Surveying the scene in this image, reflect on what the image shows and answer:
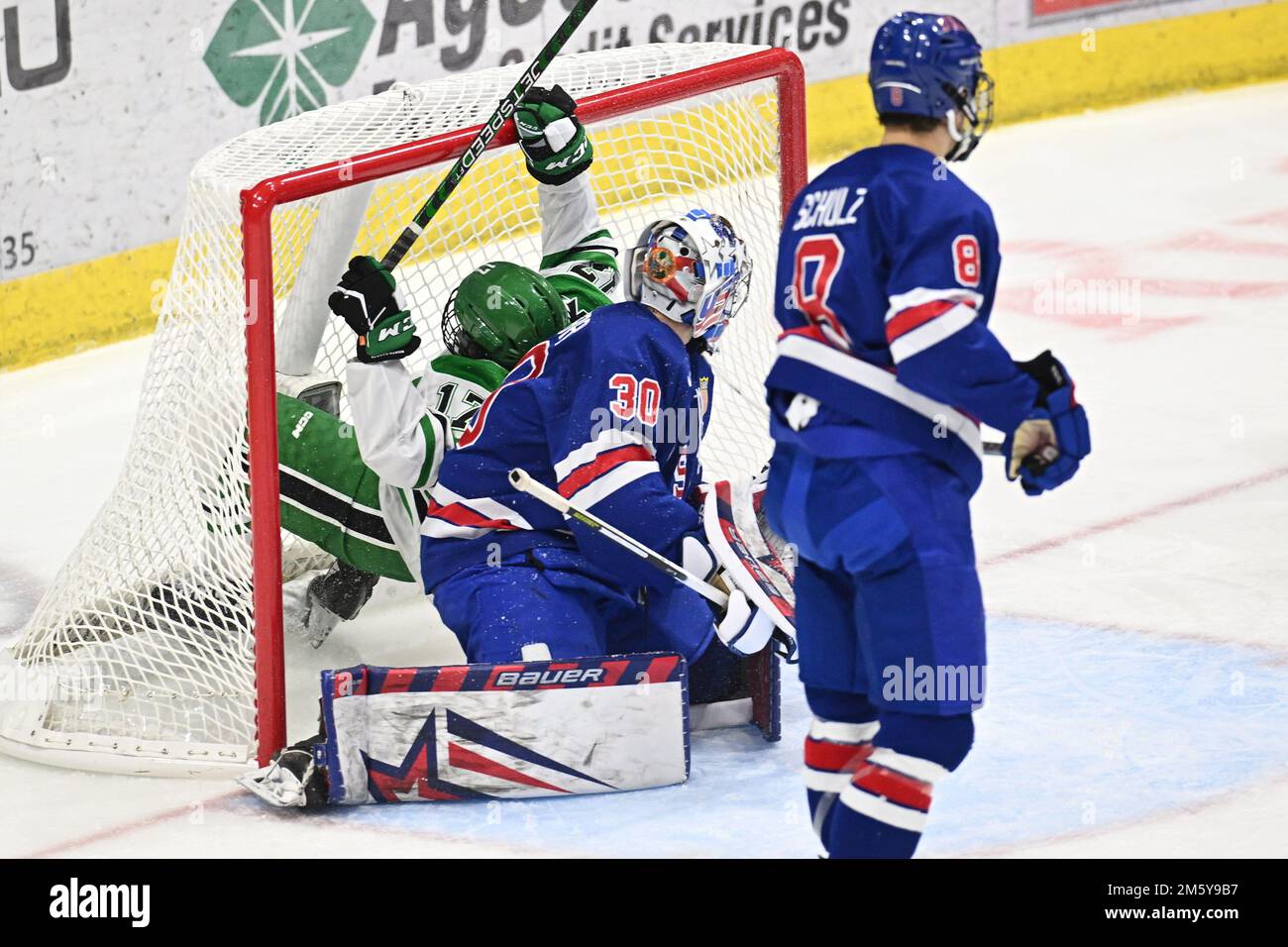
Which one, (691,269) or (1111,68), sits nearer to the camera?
(691,269)

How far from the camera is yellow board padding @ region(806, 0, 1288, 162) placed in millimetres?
7605

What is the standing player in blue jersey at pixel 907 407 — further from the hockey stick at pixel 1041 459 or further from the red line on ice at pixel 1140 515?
the red line on ice at pixel 1140 515

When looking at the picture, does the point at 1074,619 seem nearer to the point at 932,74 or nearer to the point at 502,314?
the point at 502,314

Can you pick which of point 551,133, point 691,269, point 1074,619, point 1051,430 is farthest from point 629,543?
point 1074,619

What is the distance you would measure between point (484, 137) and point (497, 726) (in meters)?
0.97

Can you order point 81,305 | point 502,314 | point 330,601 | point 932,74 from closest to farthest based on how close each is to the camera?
point 932,74, point 502,314, point 330,601, point 81,305

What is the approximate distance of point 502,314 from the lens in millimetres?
3668

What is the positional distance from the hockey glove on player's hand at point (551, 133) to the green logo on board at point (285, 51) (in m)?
2.45

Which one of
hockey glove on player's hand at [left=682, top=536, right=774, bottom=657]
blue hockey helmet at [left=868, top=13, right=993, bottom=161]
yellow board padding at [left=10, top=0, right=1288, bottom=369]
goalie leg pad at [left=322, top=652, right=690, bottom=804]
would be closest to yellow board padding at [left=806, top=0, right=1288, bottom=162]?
yellow board padding at [left=10, top=0, right=1288, bottom=369]

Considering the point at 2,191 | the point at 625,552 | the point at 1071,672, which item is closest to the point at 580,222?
the point at 625,552

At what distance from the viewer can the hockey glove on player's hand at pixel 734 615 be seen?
11.0ft

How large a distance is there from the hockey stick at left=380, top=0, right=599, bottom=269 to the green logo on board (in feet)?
8.42

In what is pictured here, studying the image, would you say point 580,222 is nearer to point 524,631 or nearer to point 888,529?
point 524,631

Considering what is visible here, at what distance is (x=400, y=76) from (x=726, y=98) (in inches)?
95.7
